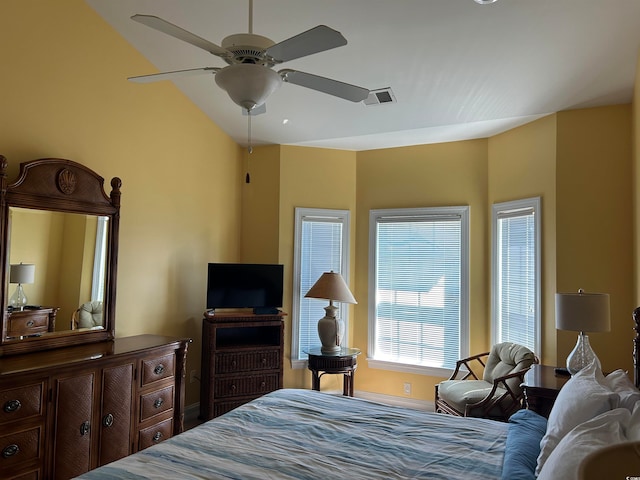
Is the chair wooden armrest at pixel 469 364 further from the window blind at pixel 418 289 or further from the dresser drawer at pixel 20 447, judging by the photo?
the dresser drawer at pixel 20 447

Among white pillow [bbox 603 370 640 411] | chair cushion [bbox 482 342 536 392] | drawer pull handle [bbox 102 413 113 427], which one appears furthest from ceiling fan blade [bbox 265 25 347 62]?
chair cushion [bbox 482 342 536 392]

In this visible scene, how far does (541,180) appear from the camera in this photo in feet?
12.9

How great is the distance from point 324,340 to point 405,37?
275 centimetres

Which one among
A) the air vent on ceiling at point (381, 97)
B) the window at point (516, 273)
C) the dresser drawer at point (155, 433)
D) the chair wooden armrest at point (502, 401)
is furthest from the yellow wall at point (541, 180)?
the dresser drawer at point (155, 433)

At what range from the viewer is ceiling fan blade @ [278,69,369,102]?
7.16ft

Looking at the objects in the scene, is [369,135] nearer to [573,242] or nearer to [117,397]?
[573,242]

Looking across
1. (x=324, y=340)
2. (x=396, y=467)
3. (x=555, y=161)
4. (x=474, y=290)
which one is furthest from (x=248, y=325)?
(x=555, y=161)

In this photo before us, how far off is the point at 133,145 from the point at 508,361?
362 centimetres

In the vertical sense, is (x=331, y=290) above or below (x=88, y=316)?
above

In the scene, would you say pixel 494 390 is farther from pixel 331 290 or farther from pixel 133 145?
pixel 133 145

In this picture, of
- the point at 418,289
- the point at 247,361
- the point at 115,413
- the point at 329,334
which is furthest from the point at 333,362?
the point at 115,413

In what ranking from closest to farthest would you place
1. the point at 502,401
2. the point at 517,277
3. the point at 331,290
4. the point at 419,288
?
the point at 502,401
the point at 517,277
the point at 331,290
the point at 419,288

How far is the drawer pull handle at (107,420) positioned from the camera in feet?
9.45

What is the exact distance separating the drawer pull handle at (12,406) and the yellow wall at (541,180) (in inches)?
147
